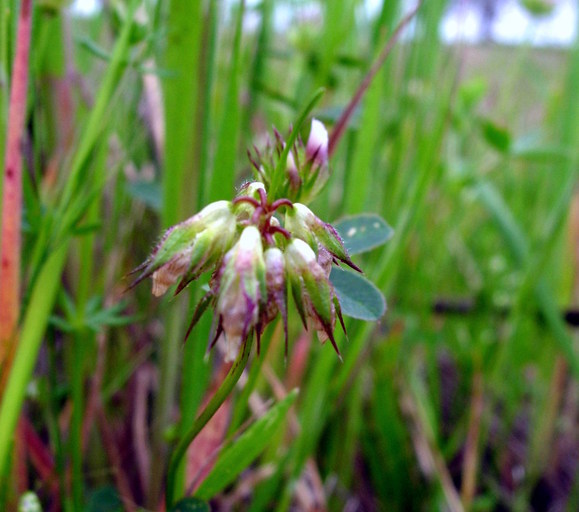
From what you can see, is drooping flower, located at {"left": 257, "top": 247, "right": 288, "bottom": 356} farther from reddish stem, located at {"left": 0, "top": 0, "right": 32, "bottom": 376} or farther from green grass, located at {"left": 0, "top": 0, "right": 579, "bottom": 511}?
reddish stem, located at {"left": 0, "top": 0, "right": 32, "bottom": 376}

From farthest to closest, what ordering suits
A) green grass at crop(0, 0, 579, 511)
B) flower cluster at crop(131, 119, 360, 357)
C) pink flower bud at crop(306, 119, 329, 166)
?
green grass at crop(0, 0, 579, 511) < pink flower bud at crop(306, 119, 329, 166) < flower cluster at crop(131, 119, 360, 357)

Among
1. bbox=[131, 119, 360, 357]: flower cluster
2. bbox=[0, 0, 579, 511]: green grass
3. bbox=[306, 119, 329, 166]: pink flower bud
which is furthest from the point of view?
bbox=[0, 0, 579, 511]: green grass

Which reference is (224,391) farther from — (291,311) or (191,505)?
(291,311)

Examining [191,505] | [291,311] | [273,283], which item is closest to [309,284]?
[273,283]

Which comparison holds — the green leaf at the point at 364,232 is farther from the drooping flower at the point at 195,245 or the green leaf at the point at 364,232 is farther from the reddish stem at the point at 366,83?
the drooping flower at the point at 195,245

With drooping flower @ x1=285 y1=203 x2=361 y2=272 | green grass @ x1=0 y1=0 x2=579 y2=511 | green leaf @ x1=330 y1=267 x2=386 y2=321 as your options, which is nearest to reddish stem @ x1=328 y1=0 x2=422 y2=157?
green grass @ x1=0 y1=0 x2=579 y2=511

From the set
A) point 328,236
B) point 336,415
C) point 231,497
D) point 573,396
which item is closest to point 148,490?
point 231,497

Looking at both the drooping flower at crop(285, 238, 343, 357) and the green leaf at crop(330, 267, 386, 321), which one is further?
the green leaf at crop(330, 267, 386, 321)

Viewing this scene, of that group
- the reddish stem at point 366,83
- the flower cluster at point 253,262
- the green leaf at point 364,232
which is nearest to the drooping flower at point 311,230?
the flower cluster at point 253,262
